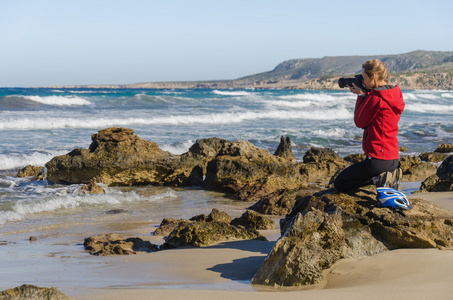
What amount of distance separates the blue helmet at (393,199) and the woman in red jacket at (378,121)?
0.16 metres

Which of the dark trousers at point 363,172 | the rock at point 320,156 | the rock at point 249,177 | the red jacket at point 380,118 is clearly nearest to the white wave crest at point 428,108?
the rock at point 320,156

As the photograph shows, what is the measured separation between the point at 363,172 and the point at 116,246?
106 inches

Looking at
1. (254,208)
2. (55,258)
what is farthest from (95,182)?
(55,258)

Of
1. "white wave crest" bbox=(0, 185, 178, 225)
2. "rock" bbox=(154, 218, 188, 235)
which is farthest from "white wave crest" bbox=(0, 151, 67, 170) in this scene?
"rock" bbox=(154, 218, 188, 235)

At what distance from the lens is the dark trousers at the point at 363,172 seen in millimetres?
4477

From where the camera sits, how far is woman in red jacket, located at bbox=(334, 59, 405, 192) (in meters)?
4.32

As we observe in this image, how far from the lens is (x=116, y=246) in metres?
5.52

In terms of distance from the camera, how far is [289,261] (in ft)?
11.8

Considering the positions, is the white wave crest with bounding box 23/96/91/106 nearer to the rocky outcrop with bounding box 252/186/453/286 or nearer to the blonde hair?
the blonde hair

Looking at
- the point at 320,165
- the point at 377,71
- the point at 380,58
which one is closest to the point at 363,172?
the point at 377,71

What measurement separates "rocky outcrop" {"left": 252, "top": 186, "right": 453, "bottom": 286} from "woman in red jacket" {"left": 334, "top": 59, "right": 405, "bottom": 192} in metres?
0.27

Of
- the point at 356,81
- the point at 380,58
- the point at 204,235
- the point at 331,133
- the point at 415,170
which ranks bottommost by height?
the point at 331,133

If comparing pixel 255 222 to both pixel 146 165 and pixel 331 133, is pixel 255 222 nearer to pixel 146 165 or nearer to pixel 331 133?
pixel 146 165

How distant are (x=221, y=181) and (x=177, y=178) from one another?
1403mm
